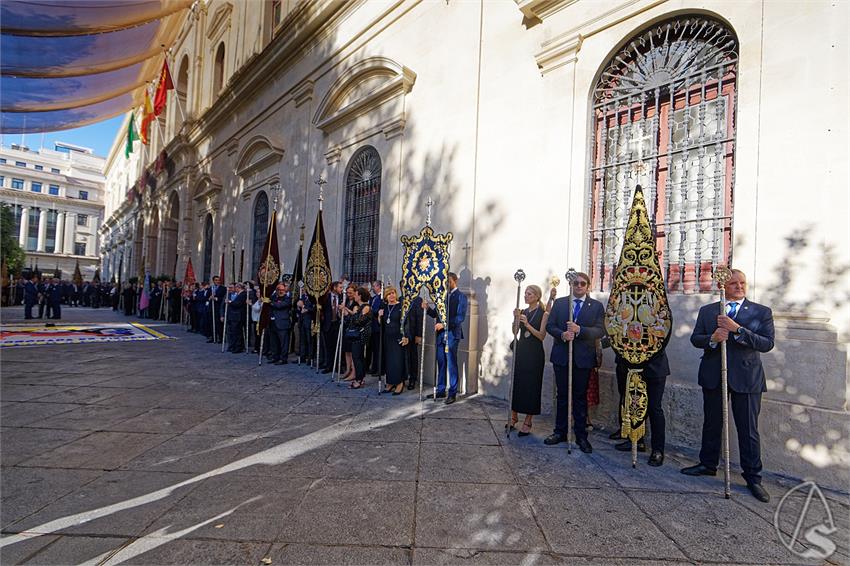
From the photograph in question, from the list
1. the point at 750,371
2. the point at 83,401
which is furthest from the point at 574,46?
the point at 83,401

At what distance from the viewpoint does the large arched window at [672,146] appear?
15.9 feet

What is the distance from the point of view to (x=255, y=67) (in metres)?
14.7

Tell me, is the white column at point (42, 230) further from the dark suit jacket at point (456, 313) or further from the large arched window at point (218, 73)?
the dark suit jacket at point (456, 313)

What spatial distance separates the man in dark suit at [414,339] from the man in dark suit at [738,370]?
4034mm

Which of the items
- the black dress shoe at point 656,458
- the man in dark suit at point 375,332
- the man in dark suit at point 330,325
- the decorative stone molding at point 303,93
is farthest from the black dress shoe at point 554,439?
the decorative stone molding at point 303,93

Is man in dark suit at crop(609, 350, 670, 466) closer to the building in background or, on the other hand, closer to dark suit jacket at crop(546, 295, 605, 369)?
dark suit jacket at crop(546, 295, 605, 369)

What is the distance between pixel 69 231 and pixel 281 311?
76.3m

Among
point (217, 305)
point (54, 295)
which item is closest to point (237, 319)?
point (217, 305)

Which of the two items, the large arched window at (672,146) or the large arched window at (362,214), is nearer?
the large arched window at (672,146)

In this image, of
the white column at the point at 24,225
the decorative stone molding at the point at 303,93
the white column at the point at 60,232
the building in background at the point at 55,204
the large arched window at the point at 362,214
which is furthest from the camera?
the white column at the point at 60,232

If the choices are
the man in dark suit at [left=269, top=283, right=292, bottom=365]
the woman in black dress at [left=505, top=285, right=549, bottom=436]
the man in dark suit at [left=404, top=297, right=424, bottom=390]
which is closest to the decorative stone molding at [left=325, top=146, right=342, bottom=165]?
the man in dark suit at [left=269, top=283, right=292, bottom=365]

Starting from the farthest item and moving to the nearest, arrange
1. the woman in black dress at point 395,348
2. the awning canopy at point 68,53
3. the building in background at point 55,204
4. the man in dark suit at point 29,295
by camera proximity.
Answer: the building in background at point 55,204 → the man in dark suit at point 29,295 → the awning canopy at point 68,53 → the woman in black dress at point 395,348

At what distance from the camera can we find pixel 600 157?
592 centimetres

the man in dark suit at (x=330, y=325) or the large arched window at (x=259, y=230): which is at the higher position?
the large arched window at (x=259, y=230)
